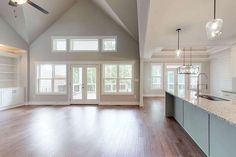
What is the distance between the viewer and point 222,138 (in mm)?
2518

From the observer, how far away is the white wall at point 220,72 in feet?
30.5

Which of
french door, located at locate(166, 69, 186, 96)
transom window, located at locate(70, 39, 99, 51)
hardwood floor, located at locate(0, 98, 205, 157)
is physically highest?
transom window, located at locate(70, 39, 99, 51)

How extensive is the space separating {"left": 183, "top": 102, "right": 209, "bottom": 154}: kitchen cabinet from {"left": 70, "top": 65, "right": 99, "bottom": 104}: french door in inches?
222

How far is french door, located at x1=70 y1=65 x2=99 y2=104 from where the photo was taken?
9.52 m

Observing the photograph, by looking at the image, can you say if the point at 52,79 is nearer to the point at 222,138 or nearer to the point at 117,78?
the point at 117,78

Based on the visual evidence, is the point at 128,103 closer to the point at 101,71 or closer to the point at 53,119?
the point at 101,71

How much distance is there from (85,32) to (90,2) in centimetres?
147

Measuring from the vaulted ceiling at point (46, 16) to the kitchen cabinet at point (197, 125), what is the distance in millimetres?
4202

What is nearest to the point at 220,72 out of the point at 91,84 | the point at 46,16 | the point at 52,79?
the point at 91,84

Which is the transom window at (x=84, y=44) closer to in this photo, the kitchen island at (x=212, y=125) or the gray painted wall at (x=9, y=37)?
the gray painted wall at (x=9, y=37)

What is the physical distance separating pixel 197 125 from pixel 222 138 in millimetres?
1180

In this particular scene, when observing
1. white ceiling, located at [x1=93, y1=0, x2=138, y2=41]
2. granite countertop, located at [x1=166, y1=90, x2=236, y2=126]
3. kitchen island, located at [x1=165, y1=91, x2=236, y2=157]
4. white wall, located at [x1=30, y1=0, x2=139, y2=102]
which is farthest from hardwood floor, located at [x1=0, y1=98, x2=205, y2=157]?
white ceiling, located at [x1=93, y1=0, x2=138, y2=41]

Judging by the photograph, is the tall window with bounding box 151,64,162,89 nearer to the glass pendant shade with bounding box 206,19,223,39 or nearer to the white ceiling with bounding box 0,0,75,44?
the white ceiling with bounding box 0,0,75,44

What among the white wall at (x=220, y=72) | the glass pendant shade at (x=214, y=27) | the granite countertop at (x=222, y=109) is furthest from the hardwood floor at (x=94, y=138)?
the white wall at (x=220, y=72)
